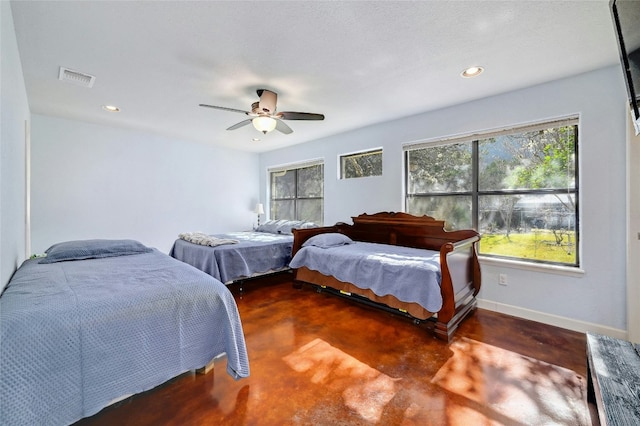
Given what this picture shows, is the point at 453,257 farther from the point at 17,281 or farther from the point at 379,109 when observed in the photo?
the point at 17,281

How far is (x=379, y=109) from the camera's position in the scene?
339cm

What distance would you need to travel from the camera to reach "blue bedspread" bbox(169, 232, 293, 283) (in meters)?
3.32

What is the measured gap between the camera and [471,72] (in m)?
2.44

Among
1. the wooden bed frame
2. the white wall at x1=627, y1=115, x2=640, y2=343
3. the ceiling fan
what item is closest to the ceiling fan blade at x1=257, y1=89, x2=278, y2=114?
the ceiling fan

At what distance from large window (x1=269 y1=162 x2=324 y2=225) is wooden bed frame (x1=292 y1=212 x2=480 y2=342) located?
112cm

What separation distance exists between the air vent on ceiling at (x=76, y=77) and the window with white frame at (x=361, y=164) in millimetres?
3297

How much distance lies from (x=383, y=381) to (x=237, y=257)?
2.30 metres

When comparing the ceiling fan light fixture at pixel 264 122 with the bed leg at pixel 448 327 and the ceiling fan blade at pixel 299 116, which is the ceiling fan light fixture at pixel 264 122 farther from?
the bed leg at pixel 448 327

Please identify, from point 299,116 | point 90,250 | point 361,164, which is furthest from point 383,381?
point 361,164

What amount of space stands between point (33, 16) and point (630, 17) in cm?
340

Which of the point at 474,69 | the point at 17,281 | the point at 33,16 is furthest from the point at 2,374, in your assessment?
the point at 474,69

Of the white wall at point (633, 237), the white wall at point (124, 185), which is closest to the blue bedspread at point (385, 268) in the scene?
the white wall at point (633, 237)

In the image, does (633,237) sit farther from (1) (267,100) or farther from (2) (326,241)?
(1) (267,100)

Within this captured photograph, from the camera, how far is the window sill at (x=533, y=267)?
2520mm
